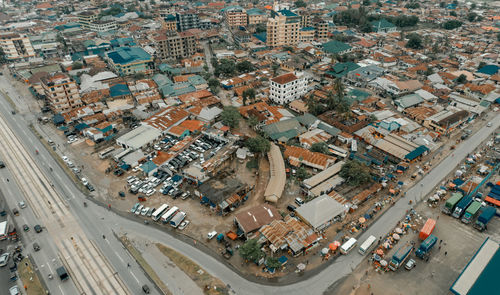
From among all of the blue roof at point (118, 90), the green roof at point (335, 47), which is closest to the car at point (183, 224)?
the blue roof at point (118, 90)

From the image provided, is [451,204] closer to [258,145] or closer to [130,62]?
[258,145]

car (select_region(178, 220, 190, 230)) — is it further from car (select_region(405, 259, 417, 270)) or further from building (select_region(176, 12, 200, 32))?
building (select_region(176, 12, 200, 32))

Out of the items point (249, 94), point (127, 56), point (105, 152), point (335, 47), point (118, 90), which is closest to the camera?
point (105, 152)

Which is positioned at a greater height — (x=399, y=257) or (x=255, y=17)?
(x=255, y=17)

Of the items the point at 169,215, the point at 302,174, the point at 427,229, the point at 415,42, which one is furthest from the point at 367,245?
the point at 415,42

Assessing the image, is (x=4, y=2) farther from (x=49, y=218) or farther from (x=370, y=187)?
(x=370, y=187)

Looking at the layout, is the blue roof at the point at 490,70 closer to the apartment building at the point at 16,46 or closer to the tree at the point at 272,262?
the tree at the point at 272,262
